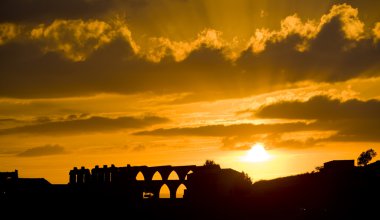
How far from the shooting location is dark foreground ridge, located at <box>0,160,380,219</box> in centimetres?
6850

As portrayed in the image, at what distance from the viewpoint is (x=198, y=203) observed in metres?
79.4

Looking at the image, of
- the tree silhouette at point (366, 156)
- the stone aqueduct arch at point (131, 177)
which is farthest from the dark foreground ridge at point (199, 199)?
the tree silhouette at point (366, 156)

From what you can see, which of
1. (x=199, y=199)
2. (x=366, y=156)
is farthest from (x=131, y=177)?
(x=366, y=156)

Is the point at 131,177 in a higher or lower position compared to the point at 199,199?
higher

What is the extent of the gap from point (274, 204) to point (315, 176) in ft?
29.1

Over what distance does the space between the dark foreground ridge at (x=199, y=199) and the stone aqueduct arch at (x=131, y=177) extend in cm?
15

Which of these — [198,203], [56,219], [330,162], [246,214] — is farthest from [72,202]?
[330,162]

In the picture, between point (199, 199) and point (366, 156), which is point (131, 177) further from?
point (366, 156)

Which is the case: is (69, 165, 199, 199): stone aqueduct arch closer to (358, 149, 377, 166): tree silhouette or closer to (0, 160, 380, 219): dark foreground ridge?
(0, 160, 380, 219): dark foreground ridge

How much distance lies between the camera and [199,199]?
276ft

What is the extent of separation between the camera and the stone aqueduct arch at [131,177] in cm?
8962

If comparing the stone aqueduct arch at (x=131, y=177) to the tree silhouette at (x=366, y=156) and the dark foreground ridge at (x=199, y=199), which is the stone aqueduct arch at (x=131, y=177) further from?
the tree silhouette at (x=366, y=156)

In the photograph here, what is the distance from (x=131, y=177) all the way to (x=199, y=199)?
42.6ft

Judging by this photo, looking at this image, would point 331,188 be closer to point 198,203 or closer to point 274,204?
point 274,204
